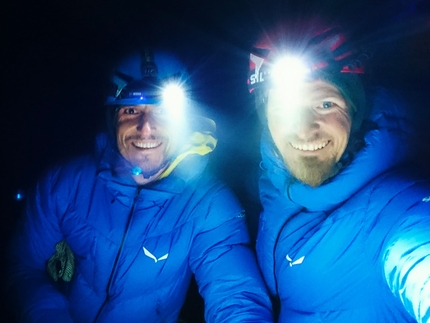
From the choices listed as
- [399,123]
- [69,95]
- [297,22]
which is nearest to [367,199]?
[399,123]

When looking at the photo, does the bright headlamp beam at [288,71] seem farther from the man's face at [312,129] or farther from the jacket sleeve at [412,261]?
the jacket sleeve at [412,261]

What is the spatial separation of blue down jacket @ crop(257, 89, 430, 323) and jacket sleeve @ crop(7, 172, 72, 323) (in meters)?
1.47

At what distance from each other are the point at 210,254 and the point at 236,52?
216 centimetres

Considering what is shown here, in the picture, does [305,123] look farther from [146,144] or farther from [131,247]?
[131,247]

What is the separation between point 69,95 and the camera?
3400 millimetres

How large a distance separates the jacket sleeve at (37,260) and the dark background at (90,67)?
0.86 meters

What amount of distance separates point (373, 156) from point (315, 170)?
0.38 m

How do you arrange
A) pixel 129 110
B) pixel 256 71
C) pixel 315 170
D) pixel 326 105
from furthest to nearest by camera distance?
pixel 129 110, pixel 256 71, pixel 326 105, pixel 315 170

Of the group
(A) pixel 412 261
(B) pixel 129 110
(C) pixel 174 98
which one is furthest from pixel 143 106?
(A) pixel 412 261

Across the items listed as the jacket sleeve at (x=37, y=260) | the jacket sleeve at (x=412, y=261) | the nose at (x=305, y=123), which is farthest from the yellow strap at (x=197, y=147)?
the jacket sleeve at (x=412, y=261)

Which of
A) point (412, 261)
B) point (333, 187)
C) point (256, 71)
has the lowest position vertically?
point (412, 261)

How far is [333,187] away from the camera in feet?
5.63

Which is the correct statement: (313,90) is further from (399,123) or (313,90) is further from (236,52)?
(236,52)

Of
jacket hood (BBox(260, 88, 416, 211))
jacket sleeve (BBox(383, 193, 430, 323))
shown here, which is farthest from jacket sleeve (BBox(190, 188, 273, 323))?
jacket sleeve (BBox(383, 193, 430, 323))
